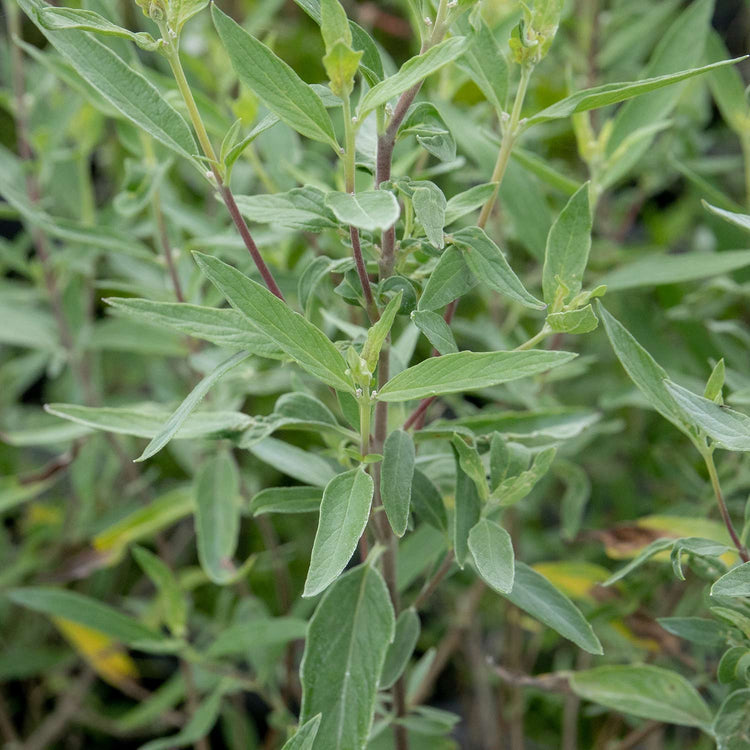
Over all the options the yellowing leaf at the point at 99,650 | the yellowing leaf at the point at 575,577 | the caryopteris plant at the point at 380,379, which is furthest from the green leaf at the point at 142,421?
the yellowing leaf at the point at 99,650

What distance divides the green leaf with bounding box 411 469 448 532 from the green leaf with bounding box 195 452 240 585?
10.1 inches

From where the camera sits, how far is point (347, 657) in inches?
21.3

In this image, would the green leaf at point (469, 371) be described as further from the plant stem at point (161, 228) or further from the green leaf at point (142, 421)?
the plant stem at point (161, 228)

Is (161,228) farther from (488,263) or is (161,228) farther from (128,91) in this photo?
(488,263)

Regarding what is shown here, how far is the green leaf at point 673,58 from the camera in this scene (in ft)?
2.50

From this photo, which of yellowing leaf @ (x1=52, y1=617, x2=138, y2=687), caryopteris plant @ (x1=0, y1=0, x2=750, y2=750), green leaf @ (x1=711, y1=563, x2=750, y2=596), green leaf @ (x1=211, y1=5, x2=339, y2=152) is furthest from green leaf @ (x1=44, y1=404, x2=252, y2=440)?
yellowing leaf @ (x1=52, y1=617, x2=138, y2=687)

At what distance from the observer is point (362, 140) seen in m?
0.55

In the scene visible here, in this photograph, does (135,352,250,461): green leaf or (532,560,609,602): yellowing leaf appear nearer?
(135,352,250,461): green leaf

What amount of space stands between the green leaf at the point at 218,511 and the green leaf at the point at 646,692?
339mm

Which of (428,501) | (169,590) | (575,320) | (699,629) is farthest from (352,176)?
(169,590)

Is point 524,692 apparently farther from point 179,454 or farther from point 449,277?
point 449,277

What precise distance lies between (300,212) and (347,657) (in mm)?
296

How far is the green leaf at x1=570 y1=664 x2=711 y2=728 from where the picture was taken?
62 centimetres

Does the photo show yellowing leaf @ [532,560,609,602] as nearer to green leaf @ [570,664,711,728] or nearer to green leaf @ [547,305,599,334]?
green leaf @ [570,664,711,728]
